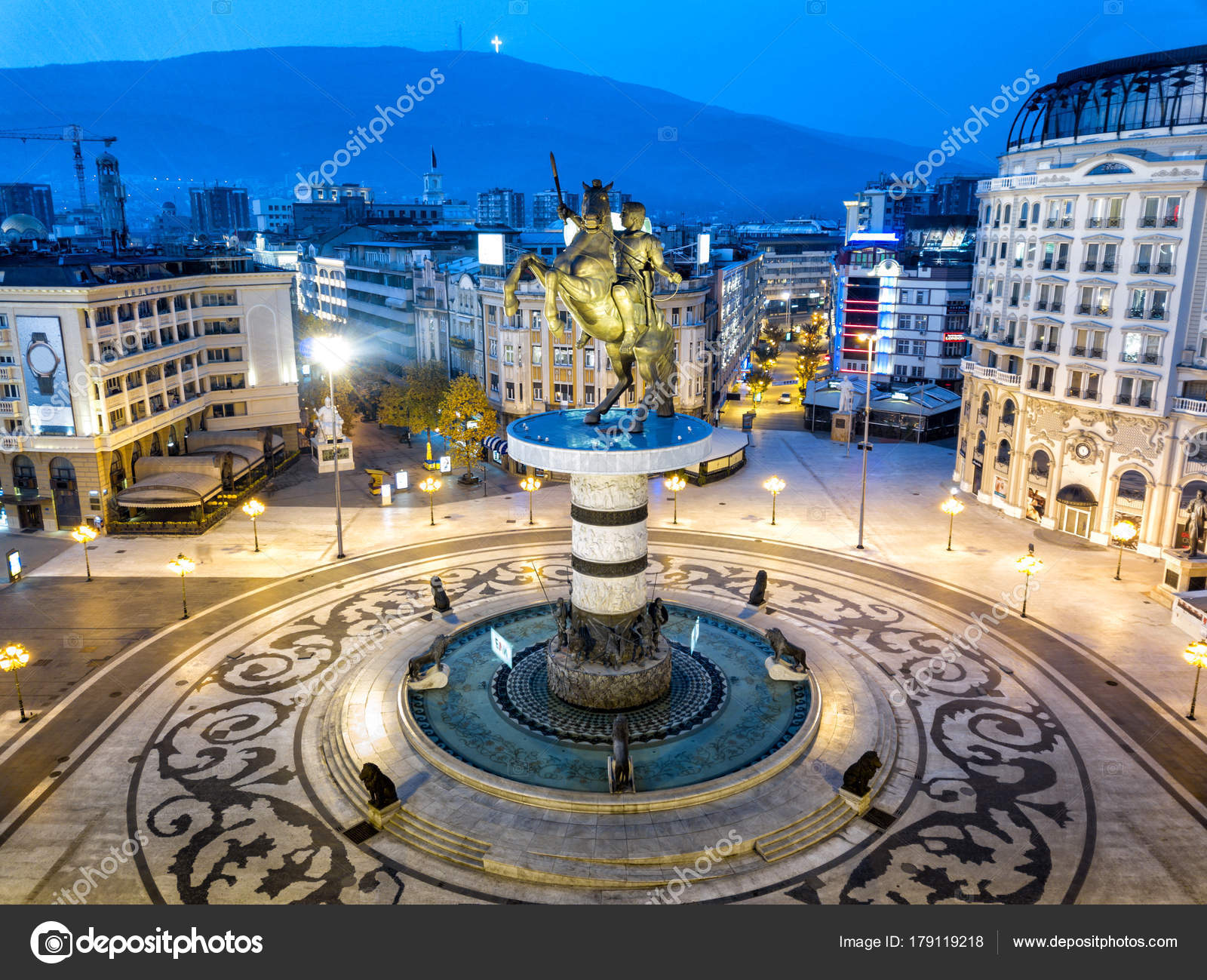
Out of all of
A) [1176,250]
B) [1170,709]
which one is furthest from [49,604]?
[1176,250]

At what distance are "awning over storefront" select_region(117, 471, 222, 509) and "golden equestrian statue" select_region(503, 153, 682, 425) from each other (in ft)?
112

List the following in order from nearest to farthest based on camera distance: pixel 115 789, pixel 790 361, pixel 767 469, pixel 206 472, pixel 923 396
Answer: pixel 115 789 → pixel 206 472 → pixel 767 469 → pixel 923 396 → pixel 790 361

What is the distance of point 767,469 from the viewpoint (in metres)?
72.6

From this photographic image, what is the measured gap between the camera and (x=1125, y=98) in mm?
52906

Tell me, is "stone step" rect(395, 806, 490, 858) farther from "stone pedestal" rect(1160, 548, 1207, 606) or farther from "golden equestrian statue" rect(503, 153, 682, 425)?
"stone pedestal" rect(1160, 548, 1207, 606)

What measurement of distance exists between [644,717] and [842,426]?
2349 inches

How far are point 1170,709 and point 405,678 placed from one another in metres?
30.0

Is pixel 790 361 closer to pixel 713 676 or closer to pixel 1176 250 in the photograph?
pixel 1176 250

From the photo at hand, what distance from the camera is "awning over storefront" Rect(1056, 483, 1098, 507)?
171ft

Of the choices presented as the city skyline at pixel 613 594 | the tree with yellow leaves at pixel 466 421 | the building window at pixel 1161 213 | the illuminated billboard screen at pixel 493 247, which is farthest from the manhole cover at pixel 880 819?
the illuminated billboard screen at pixel 493 247

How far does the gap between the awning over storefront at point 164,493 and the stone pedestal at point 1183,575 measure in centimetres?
5705

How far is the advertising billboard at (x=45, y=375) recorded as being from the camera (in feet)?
173

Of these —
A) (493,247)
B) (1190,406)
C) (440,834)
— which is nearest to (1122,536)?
(1190,406)

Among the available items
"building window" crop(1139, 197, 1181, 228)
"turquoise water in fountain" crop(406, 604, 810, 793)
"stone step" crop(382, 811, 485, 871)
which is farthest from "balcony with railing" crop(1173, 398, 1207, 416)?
"stone step" crop(382, 811, 485, 871)
